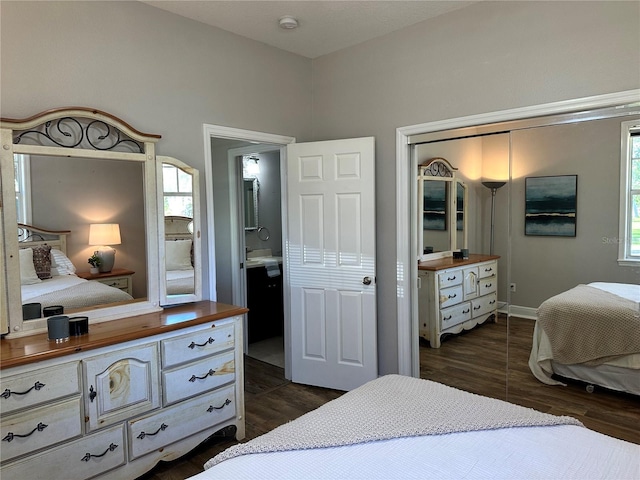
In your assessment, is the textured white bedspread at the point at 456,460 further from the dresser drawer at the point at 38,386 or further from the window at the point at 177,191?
the window at the point at 177,191

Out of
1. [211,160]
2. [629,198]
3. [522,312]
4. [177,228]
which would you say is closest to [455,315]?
[522,312]

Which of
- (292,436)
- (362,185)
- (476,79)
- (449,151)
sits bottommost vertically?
(292,436)

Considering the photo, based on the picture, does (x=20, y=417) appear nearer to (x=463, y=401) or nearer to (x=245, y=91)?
(x=463, y=401)

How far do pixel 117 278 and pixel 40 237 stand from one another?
465 millimetres

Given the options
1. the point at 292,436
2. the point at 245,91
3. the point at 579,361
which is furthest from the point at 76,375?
the point at 579,361

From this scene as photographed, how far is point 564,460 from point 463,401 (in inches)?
17.6

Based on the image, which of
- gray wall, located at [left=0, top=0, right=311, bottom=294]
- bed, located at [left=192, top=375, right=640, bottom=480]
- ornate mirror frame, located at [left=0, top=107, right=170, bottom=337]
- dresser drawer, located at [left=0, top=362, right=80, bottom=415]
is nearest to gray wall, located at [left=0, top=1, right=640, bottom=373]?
gray wall, located at [left=0, top=0, right=311, bottom=294]

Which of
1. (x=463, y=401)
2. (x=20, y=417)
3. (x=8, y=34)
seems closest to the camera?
(x=463, y=401)

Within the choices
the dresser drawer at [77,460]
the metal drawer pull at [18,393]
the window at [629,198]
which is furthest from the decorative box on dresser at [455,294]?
the metal drawer pull at [18,393]

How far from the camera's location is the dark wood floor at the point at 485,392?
2.49 m

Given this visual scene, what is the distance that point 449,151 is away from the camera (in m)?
3.06

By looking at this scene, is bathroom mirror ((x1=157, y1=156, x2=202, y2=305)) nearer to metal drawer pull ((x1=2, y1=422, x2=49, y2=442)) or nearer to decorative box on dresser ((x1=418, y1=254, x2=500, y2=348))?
metal drawer pull ((x1=2, y1=422, x2=49, y2=442))

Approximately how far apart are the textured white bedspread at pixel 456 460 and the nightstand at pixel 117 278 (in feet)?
5.11

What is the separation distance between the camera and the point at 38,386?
1.94 metres
